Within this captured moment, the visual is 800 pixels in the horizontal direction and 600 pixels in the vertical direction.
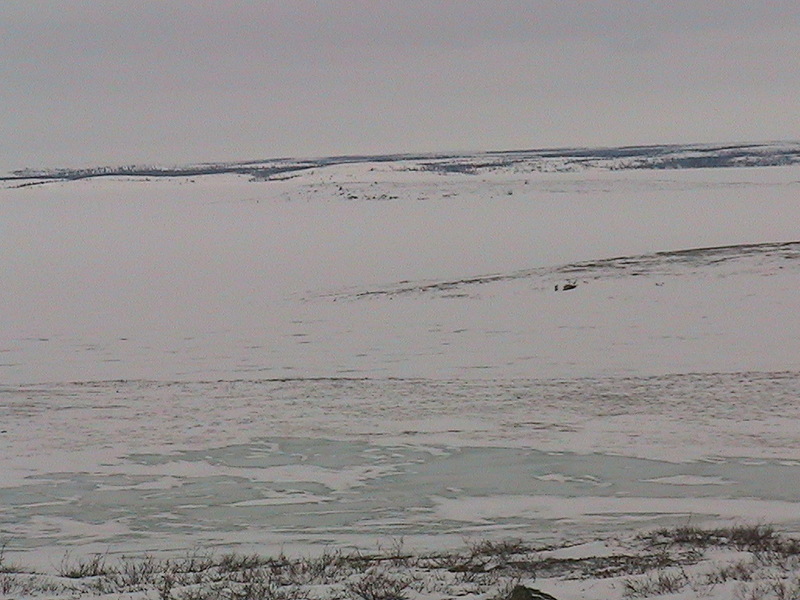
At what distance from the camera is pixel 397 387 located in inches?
Answer: 560

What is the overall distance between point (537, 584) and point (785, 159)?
68185 millimetres

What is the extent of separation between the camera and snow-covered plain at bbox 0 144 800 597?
9.54m

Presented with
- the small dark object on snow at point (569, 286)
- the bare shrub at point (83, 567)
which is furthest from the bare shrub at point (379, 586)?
the small dark object on snow at point (569, 286)

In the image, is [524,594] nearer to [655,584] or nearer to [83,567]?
[655,584]

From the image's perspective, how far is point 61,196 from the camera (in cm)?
5628

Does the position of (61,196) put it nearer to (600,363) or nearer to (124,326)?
(124,326)

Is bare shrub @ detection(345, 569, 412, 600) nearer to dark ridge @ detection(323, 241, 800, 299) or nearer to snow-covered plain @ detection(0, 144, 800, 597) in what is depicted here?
snow-covered plain @ detection(0, 144, 800, 597)

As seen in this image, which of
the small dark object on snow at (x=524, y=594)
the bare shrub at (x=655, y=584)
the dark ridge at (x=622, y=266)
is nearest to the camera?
the small dark object on snow at (x=524, y=594)

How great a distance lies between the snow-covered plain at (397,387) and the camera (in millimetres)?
9539

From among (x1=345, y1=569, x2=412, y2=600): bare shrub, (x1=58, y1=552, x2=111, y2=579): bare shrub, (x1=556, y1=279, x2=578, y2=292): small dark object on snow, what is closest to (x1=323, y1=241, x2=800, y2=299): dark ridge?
(x1=556, y1=279, x2=578, y2=292): small dark object on snow

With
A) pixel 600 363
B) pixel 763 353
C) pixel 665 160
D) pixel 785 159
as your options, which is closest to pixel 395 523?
pixel 600 363

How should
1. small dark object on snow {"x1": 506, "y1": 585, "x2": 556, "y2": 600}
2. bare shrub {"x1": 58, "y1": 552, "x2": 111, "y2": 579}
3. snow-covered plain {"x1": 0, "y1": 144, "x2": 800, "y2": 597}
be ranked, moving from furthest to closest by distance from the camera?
Answer: snow-covered plain {"x1": 0, "y1": 144, "x2": 800, "y2": 597}
bare shrub {"x1": 58, "y1": 552, "x2": 111, "y2": 579}
small dark object on snow {"x1": 506, "y1": 585, "x2": 556, "y2": 600}

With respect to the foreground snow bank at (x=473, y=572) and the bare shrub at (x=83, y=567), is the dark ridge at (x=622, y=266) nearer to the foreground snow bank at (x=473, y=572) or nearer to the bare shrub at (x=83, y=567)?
the bare shrub at (x=83, y=567)

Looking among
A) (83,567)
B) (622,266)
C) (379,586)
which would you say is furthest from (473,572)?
(622,266)
